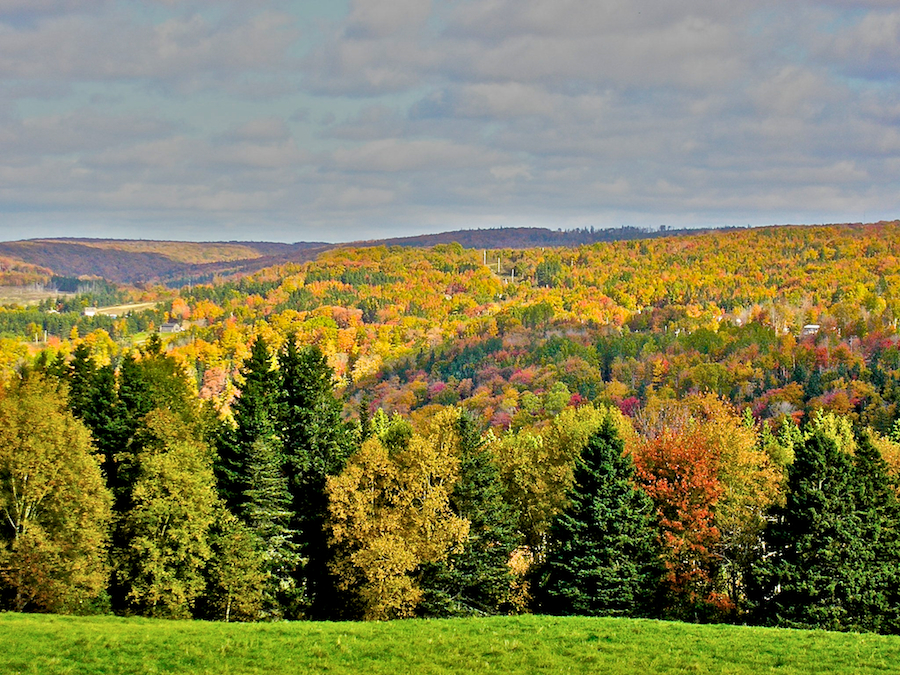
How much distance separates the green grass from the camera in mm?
32062

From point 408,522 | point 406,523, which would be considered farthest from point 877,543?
point 406,523

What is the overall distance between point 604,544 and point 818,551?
11361 mm

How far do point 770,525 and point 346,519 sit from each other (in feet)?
80.2

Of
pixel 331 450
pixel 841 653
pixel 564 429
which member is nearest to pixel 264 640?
pixel 841 653

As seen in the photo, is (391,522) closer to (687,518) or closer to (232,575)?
(232,575)

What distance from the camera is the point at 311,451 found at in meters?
61.8

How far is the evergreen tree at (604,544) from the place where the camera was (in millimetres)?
52500

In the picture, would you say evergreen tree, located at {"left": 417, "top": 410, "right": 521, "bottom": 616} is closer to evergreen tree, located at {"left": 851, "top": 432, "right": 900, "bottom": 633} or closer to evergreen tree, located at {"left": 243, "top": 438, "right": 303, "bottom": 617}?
evergreen tree, located at {"left": 243, "top": 438, "right": 303, "bottom": 617}

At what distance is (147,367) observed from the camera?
3120 inches

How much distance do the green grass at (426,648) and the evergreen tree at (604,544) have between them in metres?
11.1

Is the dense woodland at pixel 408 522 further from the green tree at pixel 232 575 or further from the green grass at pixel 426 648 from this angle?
the green grass at pixel 426 648

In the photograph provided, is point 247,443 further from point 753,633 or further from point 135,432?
point 753,633

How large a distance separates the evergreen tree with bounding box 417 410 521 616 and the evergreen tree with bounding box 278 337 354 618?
24.0 ft

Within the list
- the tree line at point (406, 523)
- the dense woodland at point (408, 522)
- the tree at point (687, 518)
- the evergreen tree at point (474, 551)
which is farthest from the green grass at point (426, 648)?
the tree at point (687, 518)
